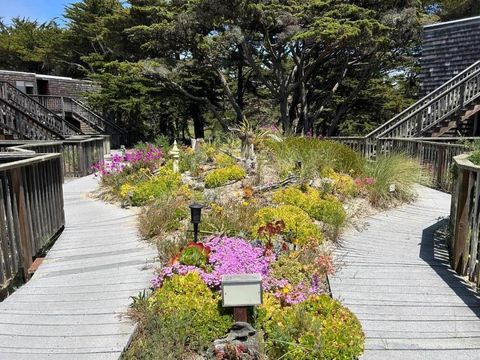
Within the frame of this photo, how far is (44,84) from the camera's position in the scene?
2505 cm

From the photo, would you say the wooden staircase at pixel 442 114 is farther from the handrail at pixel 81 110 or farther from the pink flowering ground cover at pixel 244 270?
the handrail at pixel 81 110

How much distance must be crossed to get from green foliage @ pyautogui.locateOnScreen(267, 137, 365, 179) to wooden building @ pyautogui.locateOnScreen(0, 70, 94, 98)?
19571 millimetres

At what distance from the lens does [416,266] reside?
460cm

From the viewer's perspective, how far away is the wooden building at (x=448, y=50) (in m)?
15.4

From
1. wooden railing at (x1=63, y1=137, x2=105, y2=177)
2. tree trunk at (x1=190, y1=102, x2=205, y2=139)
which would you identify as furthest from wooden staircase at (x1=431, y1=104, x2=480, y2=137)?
tree trunk at (x1=190, y1=102, x2=205, y2=139)

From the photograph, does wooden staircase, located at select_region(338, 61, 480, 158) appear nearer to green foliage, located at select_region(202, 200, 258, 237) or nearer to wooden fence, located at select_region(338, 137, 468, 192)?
wooden fence, located at select_region(338, 137, 468, 192)

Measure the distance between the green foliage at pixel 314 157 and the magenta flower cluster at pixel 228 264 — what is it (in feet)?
11.4

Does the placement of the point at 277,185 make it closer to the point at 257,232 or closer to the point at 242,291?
the point at 257,232

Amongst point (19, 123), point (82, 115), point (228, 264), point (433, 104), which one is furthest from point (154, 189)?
point (82, 115)

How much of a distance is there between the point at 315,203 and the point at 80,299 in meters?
3.63

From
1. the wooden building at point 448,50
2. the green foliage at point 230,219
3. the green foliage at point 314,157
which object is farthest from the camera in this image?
the wooden building at point 448,50

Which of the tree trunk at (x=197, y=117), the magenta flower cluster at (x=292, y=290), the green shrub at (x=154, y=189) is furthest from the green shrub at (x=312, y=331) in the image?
the tree trunk at (x=197, y=117)

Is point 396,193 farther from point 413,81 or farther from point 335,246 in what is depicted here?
point 413,81

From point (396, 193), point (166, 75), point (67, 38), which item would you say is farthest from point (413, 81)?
point (67, 38)
